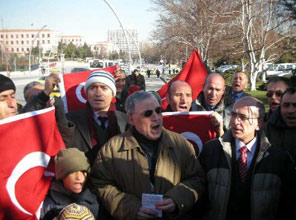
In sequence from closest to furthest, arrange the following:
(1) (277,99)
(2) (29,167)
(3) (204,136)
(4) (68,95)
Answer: (2) (29,167), (3) (204,136), (1) (277,99), (4) (68,95)

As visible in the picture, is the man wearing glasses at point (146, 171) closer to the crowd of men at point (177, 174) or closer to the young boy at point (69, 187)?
the crowd of men at point (177, 174)

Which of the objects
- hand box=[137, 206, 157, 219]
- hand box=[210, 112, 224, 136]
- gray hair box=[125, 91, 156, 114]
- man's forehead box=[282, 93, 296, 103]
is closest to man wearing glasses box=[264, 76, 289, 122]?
man's forehead box=[282, 93, 296, 103]

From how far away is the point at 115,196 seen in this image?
2.75 metres

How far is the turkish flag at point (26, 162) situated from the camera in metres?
2.74

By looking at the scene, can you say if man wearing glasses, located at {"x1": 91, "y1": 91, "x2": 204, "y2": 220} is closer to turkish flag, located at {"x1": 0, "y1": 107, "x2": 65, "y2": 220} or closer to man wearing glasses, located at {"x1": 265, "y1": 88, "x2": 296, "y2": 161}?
turkish flag, located at {"x1": 0, "y1": 107, "x2": 65, "y2": 220}

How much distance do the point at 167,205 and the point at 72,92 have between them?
2574mm

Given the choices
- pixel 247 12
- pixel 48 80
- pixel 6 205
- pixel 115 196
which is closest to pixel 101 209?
pixel 115 196

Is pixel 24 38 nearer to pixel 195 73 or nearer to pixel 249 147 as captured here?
pixel 195 73

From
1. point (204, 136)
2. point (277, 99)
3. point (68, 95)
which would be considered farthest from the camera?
point (68, 95)

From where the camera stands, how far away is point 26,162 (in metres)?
2.87

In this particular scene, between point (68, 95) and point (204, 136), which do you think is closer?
point (204, 136)

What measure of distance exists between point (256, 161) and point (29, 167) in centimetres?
190

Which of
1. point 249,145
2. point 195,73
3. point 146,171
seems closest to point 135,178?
point 146,171

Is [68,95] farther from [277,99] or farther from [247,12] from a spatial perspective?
[247,12]
